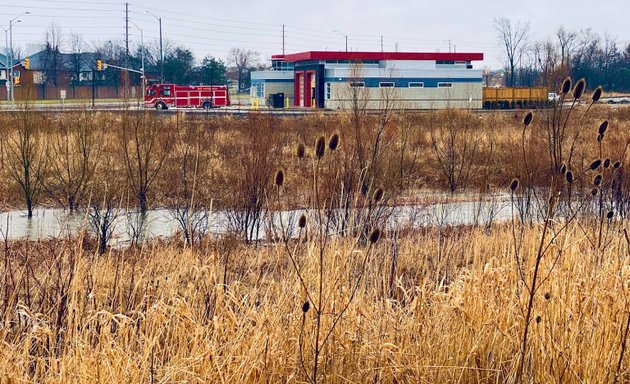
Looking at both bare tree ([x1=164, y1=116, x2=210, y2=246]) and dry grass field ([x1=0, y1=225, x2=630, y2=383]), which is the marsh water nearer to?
bare tree ([x1=164, y1=116, x2=210, y2=246])

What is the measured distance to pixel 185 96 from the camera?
46.3m

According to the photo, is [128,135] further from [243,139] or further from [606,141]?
[606,141]

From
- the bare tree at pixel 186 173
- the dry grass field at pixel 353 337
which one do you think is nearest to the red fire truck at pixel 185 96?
the bare tree at pixel 186 173

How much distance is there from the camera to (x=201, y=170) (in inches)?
808

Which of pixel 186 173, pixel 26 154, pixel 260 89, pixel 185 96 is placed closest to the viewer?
pixel 26 154

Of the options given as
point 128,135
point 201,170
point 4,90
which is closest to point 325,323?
point 128,135

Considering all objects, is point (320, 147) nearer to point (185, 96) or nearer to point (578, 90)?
point (578, 90)

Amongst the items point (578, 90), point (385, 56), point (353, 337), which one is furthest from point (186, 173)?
point (385, 56)

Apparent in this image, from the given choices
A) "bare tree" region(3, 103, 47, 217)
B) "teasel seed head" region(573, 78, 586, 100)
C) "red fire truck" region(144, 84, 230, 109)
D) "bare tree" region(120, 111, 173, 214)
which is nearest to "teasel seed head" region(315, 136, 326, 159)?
"teasel seed head" region(573, 78, 586, 100)

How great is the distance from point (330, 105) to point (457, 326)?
41.3 metres

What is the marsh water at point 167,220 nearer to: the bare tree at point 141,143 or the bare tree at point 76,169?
the bare tree at point 76,169

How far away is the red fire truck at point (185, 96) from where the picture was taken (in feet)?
150

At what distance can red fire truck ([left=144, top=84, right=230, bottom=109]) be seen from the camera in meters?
45.8

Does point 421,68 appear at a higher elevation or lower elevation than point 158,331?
higher
